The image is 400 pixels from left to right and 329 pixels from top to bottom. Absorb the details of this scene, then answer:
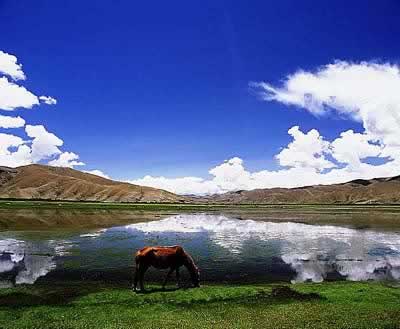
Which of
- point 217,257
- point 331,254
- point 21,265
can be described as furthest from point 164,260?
point 331,254

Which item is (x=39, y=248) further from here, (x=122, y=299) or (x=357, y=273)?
(x=357, y=273)

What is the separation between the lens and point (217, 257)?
34875 mm

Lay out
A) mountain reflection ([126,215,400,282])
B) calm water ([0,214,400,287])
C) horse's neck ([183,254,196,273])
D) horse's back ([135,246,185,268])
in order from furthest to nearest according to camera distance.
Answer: mountain reflection ([126,215,400,282]), calm water ([0,214,400,287]), horse's neck ([183,254,196,273]), horse's back ([135,246,185,268])

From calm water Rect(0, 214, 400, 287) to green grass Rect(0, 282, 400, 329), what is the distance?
14.4 feet

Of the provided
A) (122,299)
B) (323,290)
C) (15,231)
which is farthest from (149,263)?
(15,231)

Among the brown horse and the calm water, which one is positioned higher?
the brown horse

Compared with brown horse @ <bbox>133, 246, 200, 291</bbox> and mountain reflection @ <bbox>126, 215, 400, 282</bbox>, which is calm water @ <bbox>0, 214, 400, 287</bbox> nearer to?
mountain reflection @ <bbox>126, 215, 400, 282</bbox>

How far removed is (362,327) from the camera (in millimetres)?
16625

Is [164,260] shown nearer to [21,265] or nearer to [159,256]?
[159,256]

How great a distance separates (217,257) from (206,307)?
1538 centimetres

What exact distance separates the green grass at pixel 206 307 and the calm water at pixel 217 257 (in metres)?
4.40

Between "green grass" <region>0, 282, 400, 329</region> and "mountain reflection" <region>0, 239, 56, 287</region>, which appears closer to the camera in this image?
"green grass" <region>0, 282, 400, 329</region>

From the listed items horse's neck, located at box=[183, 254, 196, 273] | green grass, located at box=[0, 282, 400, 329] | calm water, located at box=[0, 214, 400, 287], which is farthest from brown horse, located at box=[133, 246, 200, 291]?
calm water, located at box=[0, 214, 400, 287]

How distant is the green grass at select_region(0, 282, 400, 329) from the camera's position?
1709cm
